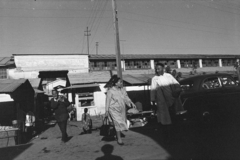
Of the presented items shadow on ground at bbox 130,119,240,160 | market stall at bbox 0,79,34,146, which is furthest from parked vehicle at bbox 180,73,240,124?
market stall at bbox 0,79,34,146

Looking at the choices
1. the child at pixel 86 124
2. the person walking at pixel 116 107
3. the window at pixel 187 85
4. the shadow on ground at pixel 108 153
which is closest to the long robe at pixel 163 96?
the person walking at pixel 116 107

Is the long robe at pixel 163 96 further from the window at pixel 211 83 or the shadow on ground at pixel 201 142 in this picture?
the window at pixel 211 83

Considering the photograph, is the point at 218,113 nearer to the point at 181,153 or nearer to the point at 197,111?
the point at 197,111

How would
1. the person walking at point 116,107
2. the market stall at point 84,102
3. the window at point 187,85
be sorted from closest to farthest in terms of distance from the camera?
the person walking at point 116,107
the window at point 187,85
the market stall at point 84,102

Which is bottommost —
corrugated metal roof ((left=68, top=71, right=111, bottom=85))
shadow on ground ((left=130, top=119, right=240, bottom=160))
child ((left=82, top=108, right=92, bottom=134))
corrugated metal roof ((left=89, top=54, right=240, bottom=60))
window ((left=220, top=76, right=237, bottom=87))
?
child ((left=82, top=108, right=92, bottom=134))

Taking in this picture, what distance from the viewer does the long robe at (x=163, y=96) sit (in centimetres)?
424

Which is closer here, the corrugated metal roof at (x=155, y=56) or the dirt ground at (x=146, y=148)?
the dirt ground at (x=146, y=148)

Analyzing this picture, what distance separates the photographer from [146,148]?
13.8 feet

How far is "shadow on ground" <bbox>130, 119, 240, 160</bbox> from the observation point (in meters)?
3.55

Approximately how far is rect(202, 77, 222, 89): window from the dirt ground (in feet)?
4.23

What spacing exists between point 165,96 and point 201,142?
1.35 meters

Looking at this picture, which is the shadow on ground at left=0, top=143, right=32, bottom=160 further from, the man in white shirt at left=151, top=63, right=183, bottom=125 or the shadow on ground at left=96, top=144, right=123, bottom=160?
the man in white shirt at left=151, top=63, right=183, bottom=125

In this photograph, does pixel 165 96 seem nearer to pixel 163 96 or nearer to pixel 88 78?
pixel 163 96

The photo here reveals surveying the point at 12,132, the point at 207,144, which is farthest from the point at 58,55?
the point at 207,144
